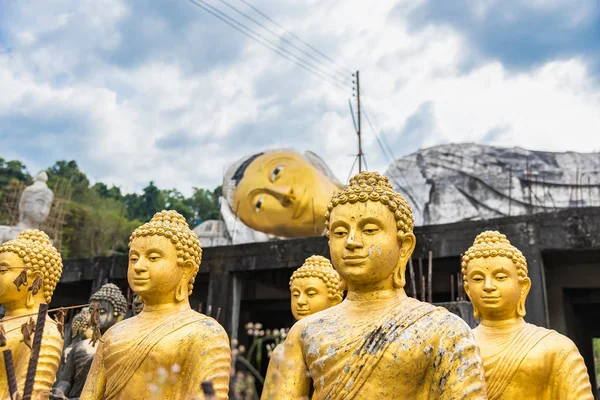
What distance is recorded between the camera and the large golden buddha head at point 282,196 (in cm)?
1495

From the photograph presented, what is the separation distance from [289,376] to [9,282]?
90.5 inches

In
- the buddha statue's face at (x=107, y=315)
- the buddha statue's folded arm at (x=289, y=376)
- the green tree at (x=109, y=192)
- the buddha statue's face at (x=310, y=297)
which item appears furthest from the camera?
the green tree at (x=109, y=192)

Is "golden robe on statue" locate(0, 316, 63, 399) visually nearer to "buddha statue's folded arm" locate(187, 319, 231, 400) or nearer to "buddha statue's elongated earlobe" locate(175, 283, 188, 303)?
"buddha statue's elongated earlobe" locate(175, 283, 188, 303)

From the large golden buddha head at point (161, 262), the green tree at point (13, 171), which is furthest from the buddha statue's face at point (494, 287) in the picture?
the green tree at point (13, 171)

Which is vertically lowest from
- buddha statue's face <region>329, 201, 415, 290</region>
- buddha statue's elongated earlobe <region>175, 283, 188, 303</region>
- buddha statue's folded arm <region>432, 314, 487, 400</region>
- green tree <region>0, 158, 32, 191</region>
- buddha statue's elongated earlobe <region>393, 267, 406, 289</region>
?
buddha statue's folded arm <region>432, 314, 487, 400</region>

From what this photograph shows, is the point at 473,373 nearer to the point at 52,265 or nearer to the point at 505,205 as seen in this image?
the point at 52,265

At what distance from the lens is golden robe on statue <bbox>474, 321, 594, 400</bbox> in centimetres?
352

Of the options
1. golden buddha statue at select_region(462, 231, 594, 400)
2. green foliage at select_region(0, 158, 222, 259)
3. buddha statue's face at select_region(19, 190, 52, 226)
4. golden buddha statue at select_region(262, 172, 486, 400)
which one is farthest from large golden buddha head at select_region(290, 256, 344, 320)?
green foliage at select_region(0, 158, 222, 259)

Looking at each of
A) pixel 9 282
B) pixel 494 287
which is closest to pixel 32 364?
pixel 9 282

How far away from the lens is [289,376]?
2.73 m

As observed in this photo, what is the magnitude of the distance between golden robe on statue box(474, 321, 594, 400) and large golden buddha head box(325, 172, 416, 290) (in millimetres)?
1233

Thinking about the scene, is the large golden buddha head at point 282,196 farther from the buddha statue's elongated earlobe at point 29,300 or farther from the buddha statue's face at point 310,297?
the buddha statue's elongated earlobe at point 29,300

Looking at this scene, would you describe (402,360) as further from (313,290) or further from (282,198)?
(282,198)

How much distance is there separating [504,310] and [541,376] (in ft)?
1.62
